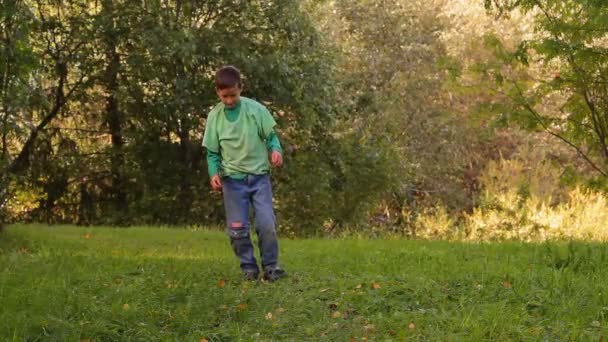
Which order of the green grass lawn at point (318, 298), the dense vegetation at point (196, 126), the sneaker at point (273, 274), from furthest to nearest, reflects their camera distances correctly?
the dense vegetation at point (196, 126) → the sneaker at point (273, 274) → the green grass lawn at point (318, 298)

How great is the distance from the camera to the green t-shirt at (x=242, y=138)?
645 cm

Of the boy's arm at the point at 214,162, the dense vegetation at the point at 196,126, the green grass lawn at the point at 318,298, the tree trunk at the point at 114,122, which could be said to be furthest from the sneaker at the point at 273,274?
the tree trunk at the point at 114,122

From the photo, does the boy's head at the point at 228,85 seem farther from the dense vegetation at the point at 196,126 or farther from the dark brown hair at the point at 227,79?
the dense vegetation at the point at 196,126

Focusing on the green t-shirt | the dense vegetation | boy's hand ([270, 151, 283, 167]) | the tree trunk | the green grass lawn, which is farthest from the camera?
the tree trunk

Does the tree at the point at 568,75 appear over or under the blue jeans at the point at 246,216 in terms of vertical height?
over

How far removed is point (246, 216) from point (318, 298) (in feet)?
4.22

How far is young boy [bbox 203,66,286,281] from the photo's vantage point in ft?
Answer: 21.1

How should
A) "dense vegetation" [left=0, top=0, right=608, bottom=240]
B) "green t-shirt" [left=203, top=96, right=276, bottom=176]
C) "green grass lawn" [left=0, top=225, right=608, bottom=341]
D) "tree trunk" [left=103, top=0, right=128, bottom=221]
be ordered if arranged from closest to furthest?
"green grass lawn" [left=0, top=225, right=608, bottom=341]
"green t-shirt" [left=203, top=96, right=276, bottom=176]
"dense vegetation" [left=0, top=0, right=608, bottom=240]
"tree trunk" [left=103, top=0, right=128, bottom=221]

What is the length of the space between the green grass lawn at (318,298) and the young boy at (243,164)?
27 cm

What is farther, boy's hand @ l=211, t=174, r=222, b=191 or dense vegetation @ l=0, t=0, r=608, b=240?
dense vegetation @ l=0, t=0, r=608, b=240

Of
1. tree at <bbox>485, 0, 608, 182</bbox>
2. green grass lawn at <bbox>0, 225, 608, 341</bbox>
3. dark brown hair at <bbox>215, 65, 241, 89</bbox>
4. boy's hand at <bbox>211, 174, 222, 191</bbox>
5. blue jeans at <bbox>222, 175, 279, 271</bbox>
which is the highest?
tree at <bbox>485, 0, 608, 182</bbox>

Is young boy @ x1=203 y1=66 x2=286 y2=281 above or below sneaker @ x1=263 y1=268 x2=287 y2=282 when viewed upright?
above

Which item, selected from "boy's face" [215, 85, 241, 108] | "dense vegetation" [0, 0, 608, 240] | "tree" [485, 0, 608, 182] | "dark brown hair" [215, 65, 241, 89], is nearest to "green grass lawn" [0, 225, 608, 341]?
"boy's face" [215, 85, 241, 108]

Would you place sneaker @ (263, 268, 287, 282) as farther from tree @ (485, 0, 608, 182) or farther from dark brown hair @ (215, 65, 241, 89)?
tree @ (485, 0, 608, 182)
